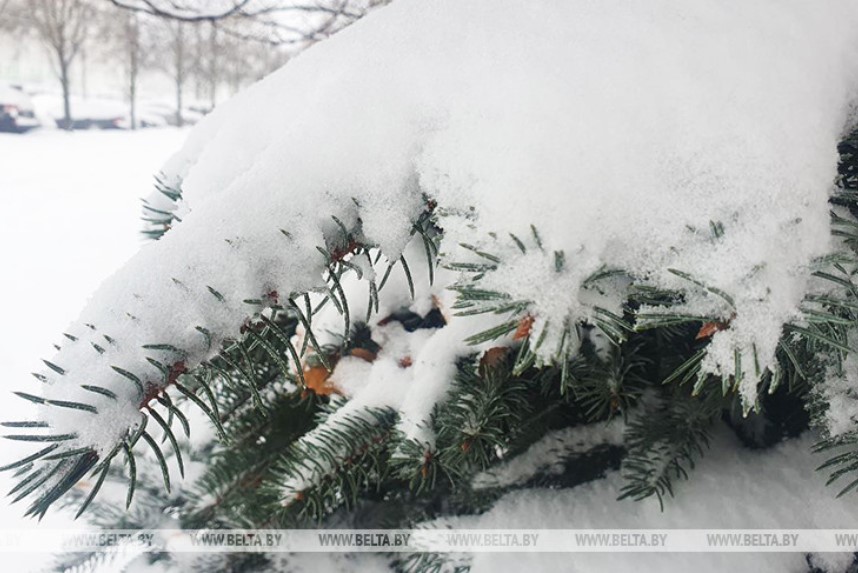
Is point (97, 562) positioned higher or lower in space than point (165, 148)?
higher

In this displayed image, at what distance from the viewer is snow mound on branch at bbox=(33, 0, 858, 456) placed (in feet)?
0.95

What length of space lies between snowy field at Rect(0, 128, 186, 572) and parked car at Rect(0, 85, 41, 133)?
0.46 meters

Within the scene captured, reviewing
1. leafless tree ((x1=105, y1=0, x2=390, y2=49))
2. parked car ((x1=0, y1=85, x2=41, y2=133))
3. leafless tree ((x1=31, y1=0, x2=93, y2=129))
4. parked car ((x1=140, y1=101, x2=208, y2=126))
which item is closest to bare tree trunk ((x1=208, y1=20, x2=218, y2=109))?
leafless tree ((x1=105, y1=0, x2=390, y2=49))

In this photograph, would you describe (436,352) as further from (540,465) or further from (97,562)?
(97,562)

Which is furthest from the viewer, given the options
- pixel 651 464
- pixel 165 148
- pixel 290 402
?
pixel 165 148

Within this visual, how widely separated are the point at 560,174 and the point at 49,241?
4.60 meters

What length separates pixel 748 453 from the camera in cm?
59

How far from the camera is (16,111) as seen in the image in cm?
880

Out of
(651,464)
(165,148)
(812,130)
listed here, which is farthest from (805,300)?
(165,148)

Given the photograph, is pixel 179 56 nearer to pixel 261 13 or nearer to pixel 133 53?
pixel 133 53

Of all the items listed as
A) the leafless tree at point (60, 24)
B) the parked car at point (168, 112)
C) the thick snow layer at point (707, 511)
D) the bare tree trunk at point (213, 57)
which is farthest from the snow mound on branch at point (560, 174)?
the parked car at point (168, 112)

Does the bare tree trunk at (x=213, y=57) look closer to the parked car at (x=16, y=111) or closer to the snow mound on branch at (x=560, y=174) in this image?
the snow mound on branch at (x=560, y=174)

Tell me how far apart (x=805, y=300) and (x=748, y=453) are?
371 millimetres

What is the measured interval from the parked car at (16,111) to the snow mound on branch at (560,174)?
35.3ft
